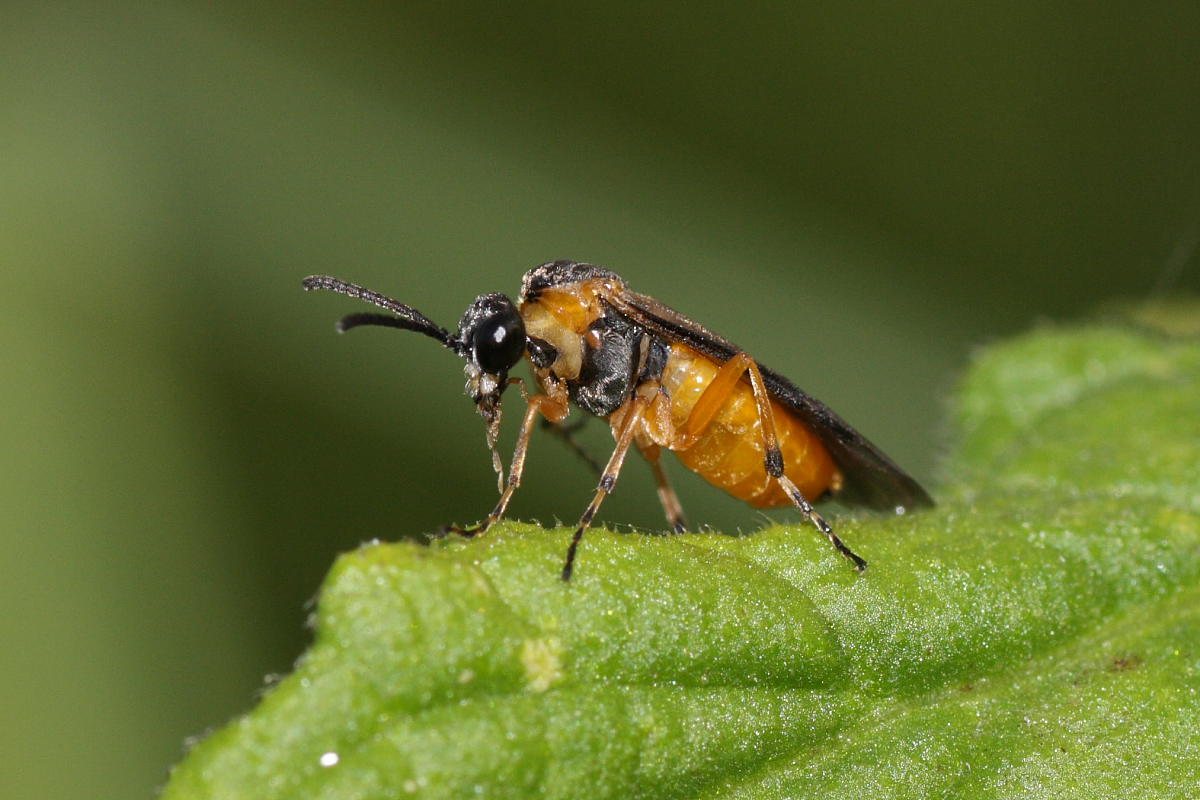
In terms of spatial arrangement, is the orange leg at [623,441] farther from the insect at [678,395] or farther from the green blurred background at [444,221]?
the green blurred background at [444,221]

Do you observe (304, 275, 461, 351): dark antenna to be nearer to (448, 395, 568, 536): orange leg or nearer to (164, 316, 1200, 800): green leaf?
(448, 395, 568, 536): orange leg

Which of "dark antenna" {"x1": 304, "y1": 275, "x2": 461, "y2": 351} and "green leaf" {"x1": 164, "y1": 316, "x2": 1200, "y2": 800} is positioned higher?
"dark antenna" {"x1": 304, "y1": 275, "x2": 461, "y2": 351}

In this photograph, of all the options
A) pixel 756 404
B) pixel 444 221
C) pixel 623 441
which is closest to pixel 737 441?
pixel 756 404

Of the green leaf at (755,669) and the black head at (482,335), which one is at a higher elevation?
the black head at (482,335)

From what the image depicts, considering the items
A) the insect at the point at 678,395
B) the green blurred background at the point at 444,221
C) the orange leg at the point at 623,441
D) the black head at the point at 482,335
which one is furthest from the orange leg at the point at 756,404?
the green blurred background at the point at 444,221

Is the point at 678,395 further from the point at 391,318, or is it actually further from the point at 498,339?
the point at 391,318

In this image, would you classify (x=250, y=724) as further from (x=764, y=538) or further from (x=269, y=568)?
(x=269, y=568)

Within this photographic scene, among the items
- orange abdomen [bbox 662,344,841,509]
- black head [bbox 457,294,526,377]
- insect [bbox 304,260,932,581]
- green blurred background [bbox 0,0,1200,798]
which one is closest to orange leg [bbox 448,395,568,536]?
insect [bbox 304,260,932,581]
